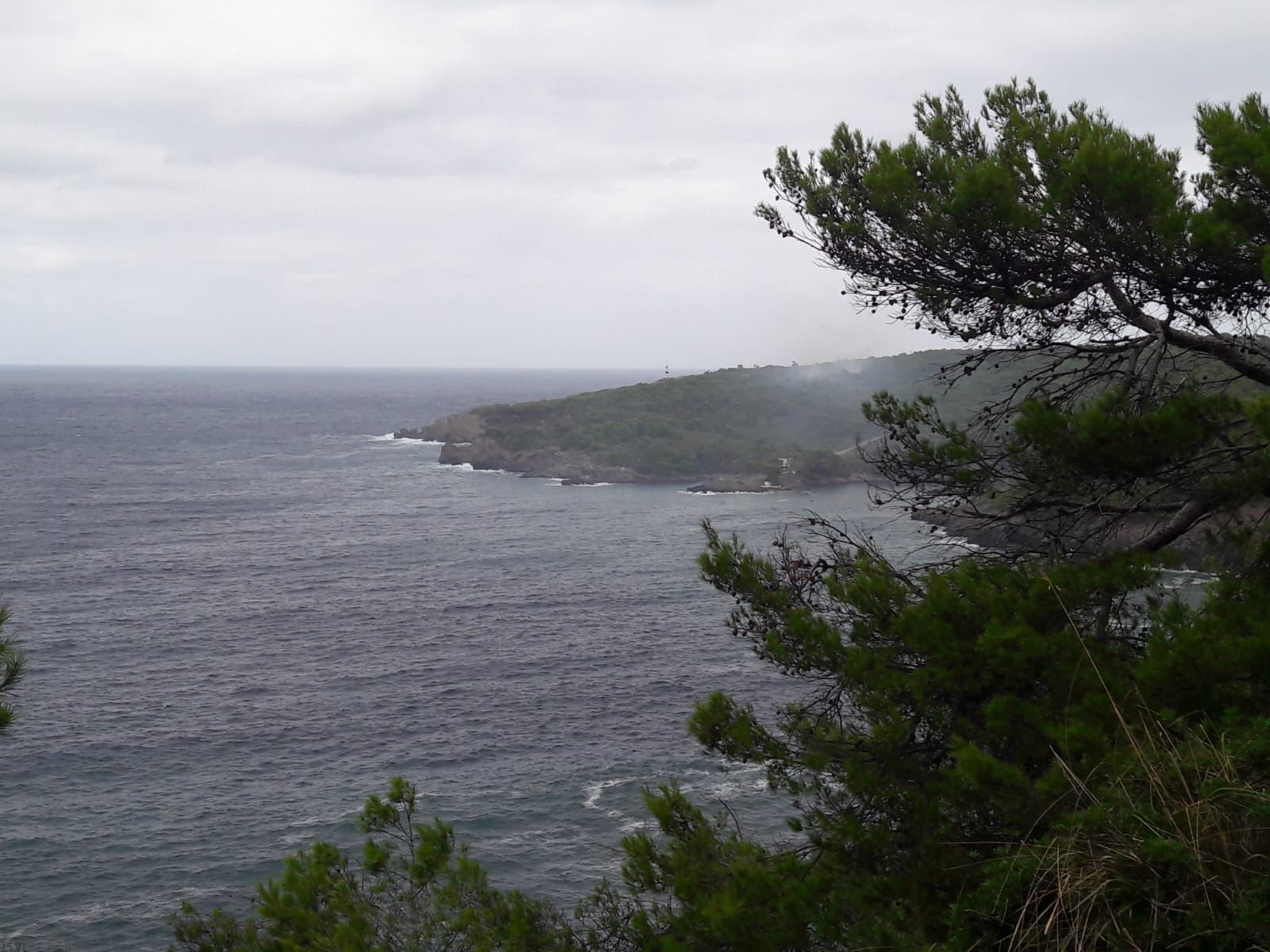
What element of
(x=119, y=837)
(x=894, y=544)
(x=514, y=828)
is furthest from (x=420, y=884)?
(x=894, y=544)

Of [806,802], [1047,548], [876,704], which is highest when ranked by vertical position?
[1047,548]

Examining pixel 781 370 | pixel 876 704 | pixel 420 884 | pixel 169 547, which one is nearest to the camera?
pixel 876 704

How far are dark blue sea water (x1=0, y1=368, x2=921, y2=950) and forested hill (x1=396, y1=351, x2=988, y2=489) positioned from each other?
11.1 metres

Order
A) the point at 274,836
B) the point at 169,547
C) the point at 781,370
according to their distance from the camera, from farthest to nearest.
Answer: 1. the point at 781,370
2. the point at 169,547
3. the point at 274,836

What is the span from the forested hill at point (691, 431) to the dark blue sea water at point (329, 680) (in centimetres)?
1106

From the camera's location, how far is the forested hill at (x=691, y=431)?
86.4 meters

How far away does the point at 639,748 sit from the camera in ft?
94.6

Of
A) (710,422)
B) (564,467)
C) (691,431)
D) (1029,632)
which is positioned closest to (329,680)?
(1029,632)

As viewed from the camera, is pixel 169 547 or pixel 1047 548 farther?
pixel 169 547

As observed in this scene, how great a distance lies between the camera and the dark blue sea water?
23.7 meters

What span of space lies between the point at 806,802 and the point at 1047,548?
1363cm

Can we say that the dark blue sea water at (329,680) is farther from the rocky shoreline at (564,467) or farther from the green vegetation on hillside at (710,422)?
the green vegetation on hillside at (710,422)

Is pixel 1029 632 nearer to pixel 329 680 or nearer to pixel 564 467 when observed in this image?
pixel 329 680

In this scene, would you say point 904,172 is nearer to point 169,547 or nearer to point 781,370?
point 169,547
